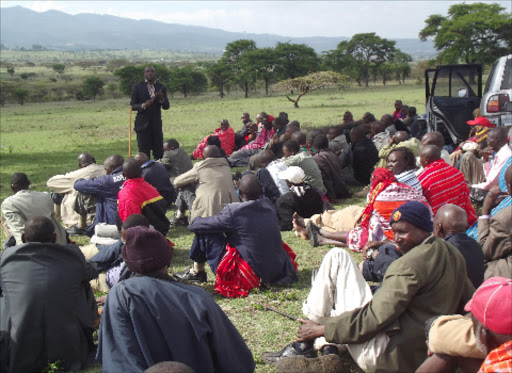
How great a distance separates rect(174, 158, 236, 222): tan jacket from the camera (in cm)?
688

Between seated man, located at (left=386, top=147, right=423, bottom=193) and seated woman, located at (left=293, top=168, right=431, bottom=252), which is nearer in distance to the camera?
seated woman, located at (left=293, top=168, right=431, bottom=252)

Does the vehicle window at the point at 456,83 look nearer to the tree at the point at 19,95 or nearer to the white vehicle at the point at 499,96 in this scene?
the white vehicle at the point at 499,96

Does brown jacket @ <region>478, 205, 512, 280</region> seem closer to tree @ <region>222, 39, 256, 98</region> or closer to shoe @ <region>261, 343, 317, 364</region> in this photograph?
shoe @ <region>261, 343, 317, 364</region>

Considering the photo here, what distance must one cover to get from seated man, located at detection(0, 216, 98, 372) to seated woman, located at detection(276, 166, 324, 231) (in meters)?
3.77

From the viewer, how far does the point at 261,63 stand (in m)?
55.5

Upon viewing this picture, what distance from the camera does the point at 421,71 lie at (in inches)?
2488

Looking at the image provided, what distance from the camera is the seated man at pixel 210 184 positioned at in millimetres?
6879

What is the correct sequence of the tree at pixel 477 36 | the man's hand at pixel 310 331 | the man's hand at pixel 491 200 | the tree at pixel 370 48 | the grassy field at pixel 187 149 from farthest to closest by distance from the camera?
the tree at pixel 370 48 < the tree at pixel 477 36 < the man's hand at pixel 491 200 < the grassy field at pixel 187 149 < the man's hand at pixel 310 331

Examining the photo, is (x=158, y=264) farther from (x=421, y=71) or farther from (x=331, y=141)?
(x=421, y=71)

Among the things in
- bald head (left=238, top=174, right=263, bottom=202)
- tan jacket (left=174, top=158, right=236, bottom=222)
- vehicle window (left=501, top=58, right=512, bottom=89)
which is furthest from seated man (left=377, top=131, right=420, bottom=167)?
bald head (left=238, top=174, right=263, bottom=202)

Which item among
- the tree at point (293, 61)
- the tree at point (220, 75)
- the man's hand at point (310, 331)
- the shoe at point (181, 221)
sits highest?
the tree at point (293, 61)

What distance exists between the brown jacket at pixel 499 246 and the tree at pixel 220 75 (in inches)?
2087

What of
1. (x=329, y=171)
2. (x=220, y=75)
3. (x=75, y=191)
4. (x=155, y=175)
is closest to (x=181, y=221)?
(x=155, y=175)

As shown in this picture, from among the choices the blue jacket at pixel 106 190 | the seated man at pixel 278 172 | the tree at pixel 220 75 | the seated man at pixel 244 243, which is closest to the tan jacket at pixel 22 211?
the blue jacket at pixel 106 190
